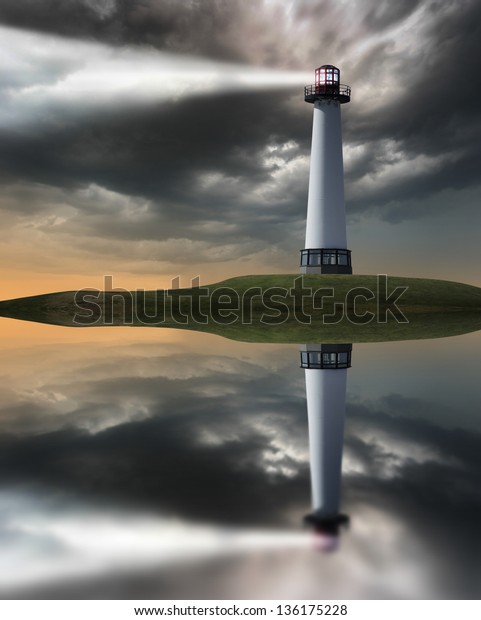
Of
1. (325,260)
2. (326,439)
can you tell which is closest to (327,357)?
(326,439)

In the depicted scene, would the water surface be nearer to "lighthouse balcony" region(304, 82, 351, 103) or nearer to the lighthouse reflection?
the lighthouse reflection

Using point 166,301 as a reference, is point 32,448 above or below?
below

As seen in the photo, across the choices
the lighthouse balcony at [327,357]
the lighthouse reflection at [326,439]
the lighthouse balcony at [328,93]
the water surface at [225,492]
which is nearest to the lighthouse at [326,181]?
the lighthouse balcony at [328,93]

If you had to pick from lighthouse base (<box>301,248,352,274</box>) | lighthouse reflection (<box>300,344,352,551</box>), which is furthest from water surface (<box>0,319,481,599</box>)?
lighthouse base (<box>301,248,352,274</box>)

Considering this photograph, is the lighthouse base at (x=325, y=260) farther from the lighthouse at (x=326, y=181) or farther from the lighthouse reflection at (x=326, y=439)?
the lighthouse reflection at (x=326, y=439)

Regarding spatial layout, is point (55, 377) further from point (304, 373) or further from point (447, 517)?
point (447, 517)

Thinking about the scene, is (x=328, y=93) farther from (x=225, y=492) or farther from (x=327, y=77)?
(x=225, y=492)

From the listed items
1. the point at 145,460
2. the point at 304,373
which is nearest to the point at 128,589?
the point at 145,460
